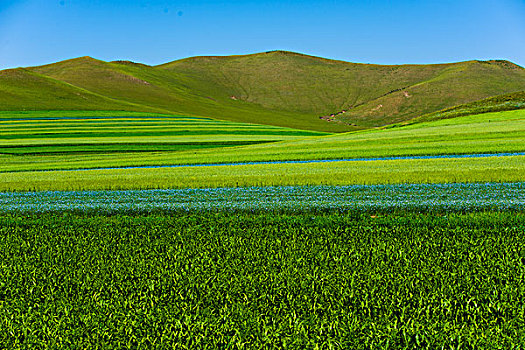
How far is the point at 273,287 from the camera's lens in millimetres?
6516

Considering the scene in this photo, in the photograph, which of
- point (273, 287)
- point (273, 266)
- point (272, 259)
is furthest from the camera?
point (272, 259)

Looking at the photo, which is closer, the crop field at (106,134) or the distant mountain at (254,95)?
the crop field at (106,134)

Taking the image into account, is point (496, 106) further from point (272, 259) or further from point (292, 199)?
point (272, 259)

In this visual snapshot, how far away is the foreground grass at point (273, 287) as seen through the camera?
5.12 metres

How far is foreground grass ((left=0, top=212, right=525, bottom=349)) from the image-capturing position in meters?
5.12

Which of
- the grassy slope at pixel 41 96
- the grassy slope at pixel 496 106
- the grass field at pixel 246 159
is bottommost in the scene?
the grass field at pixel 246 159

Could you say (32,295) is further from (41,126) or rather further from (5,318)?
(41,126)

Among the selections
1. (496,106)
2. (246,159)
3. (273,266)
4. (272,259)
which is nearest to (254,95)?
(496,106)

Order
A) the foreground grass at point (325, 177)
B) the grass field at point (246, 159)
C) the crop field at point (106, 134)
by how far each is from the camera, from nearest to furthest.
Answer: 1. the foreground grass at point (325, 177)
2. the grass field at point (246, 159)
3. the crop field at point (106, 134)

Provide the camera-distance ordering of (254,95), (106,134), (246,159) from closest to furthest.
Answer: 1. (246,159)
2. (106,134)
3. (254,95)

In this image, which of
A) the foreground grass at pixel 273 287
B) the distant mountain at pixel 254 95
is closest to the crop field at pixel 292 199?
the foreground grass at pixel 273 287

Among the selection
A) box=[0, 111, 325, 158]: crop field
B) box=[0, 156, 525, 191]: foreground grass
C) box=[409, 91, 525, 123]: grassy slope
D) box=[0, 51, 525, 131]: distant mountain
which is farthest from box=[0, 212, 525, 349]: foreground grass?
box=[0, 51, 525, 131]: distant mountain

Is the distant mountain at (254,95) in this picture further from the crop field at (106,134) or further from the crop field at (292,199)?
the crop field at (292,199)

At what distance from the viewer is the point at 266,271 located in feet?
23.9
